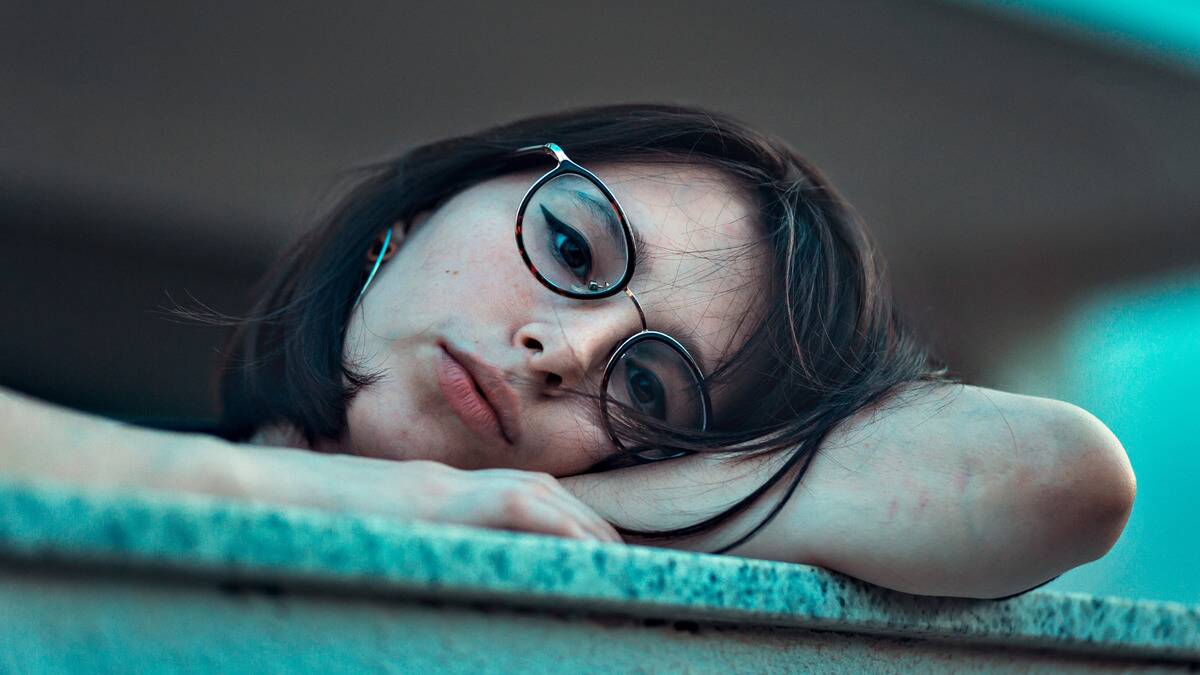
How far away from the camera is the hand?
657mm

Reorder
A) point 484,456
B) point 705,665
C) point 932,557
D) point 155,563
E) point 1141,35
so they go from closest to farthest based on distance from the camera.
→ 1. point 155,563
2. point 705,665
3. point 932,557
4. point 484,456
5. point 1141,35

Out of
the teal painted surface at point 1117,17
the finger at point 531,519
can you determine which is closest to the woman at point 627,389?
the finger at point 531,519

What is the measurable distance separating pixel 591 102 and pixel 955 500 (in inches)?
154

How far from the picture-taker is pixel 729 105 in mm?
4516

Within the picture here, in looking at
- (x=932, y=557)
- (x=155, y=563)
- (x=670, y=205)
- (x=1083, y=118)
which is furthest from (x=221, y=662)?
(x=1083, y=118)

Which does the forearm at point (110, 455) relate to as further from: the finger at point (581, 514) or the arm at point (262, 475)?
the finger at point (581, 514)

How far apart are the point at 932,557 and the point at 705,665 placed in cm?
23

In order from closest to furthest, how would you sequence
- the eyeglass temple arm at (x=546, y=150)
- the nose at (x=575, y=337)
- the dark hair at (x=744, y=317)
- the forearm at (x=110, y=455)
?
the forearm at (x=110, y=455) < the nose at (x=575, y=337) < the dark hair at (x=744, y=317) < the eyeglass temple arm at (x=546, y=150)

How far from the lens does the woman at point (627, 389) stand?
0.72 metres

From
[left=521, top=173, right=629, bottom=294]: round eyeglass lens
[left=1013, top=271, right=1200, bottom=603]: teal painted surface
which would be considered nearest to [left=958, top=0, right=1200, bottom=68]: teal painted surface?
[left=1013, top=271, right=1200, bottom=603]: teal painted surface

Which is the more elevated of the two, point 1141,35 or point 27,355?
point 1141,35

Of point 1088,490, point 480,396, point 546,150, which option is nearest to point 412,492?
point 480,396

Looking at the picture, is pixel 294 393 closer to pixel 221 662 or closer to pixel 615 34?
pixel 221 662

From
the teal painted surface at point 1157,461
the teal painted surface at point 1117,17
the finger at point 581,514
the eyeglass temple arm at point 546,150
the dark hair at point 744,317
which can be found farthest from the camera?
the teal painted surface at point 1117,17
